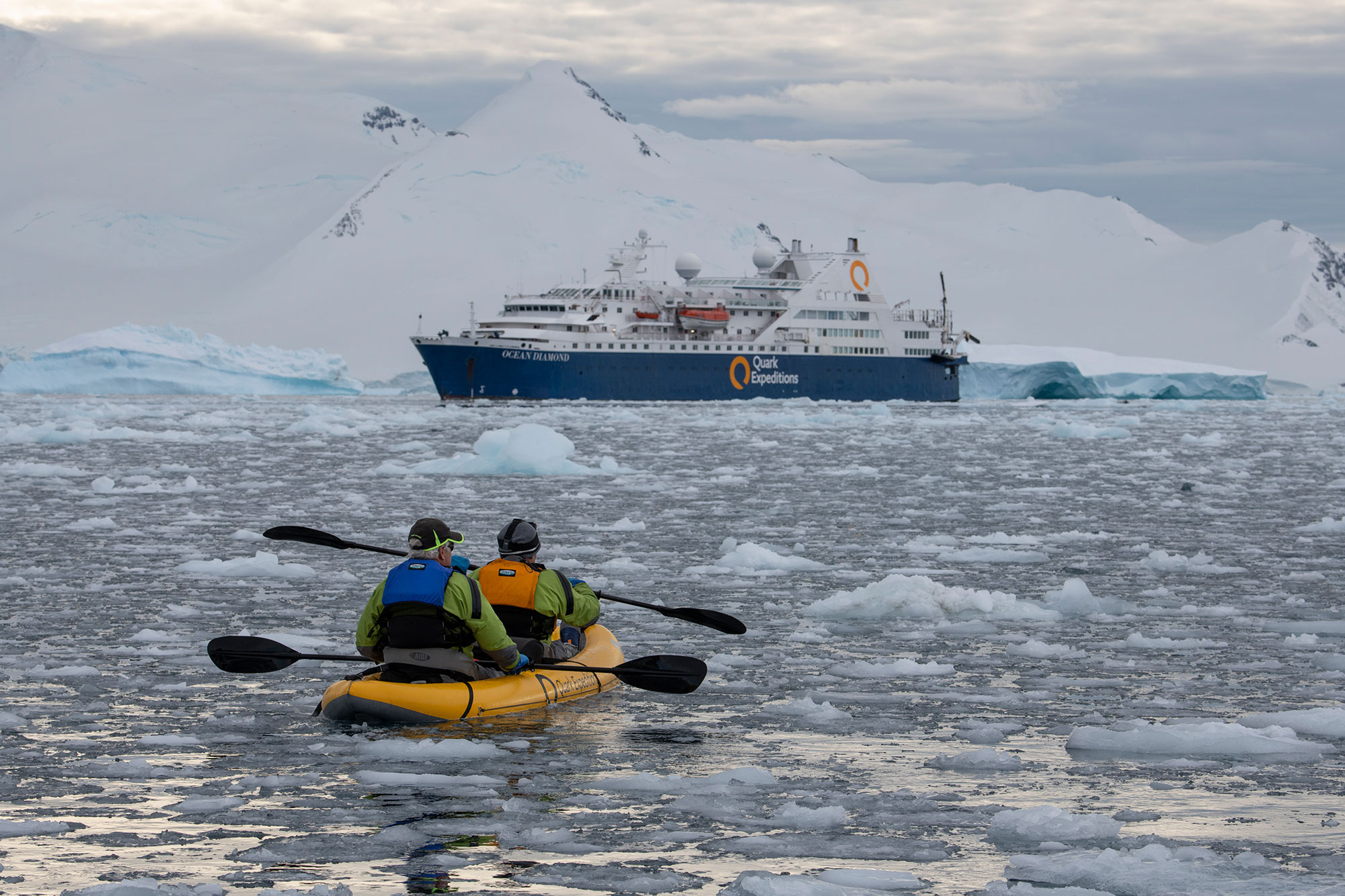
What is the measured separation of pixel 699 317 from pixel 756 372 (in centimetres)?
359

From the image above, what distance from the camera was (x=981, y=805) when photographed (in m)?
5.54

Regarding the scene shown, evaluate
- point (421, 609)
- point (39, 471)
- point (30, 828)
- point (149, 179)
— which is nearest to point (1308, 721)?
point (421, 609)

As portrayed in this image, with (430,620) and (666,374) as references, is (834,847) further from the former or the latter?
(666,374)

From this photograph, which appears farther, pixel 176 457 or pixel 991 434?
pixel 991 434

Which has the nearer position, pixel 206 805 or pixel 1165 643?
pixel 206 805

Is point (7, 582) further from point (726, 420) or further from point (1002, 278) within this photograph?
point (1002, 278)

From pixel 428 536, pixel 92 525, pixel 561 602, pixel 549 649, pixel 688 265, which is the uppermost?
pixel 688 265

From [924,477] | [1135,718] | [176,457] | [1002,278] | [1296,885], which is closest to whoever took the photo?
[1296,885]

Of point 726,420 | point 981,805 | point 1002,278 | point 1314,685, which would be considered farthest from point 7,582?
point 1002,278

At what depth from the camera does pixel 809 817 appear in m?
5.39

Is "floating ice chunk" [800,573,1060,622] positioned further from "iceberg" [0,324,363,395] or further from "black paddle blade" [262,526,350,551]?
"iceberg" [0,324,363,395]

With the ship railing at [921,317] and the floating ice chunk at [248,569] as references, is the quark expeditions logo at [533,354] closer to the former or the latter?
the ship railing at [921,317]

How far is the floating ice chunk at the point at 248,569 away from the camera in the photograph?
1177cm

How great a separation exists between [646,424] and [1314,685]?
3372 centimetres
